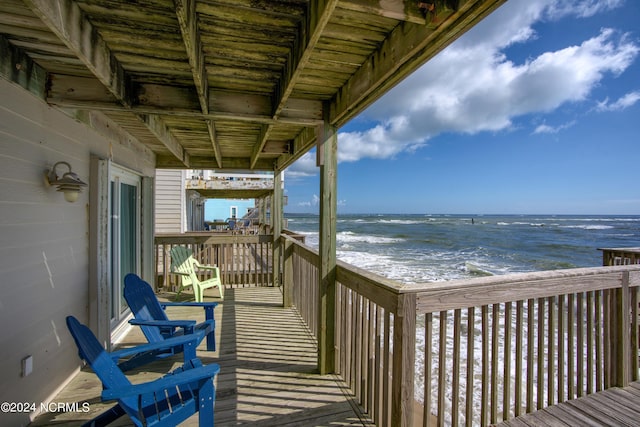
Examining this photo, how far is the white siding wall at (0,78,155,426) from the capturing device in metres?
1.77

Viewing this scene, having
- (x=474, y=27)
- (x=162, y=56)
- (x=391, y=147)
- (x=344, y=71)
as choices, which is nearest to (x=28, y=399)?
(x=162, y=56)

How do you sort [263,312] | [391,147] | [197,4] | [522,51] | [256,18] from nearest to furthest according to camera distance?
[197,4] < [256,18] < [263,312] < [522,51] < [391,147]

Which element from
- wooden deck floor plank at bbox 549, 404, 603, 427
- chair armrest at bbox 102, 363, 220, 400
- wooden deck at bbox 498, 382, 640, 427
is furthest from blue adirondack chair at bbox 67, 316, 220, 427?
wooden deck floor plank at bbox 549, 404, 603, 427

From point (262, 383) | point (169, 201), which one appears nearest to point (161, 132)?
point (262, 383)

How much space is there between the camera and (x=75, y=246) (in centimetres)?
256

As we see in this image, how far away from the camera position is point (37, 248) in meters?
2.04

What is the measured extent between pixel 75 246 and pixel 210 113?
5.32ft

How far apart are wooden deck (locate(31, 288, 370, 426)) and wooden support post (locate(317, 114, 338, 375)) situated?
0.78 feet

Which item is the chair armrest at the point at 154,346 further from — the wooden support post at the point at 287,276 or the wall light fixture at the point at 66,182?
the wooden support post at the point at 287,276

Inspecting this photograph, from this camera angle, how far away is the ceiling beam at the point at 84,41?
1.23 meters

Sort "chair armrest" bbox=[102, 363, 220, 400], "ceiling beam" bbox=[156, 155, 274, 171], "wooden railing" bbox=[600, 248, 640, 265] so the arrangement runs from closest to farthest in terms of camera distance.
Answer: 1. "chair armrest" bbox=[102, 363, 220, 400]
2. "wooden railing" bbox=[600, 248, 640, 265]
3. "ceiling beam" bbox=[156, 155, 274, 171]

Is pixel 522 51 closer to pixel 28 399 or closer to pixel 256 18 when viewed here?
pixel 256 18

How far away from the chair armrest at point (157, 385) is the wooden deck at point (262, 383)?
1.96 feet

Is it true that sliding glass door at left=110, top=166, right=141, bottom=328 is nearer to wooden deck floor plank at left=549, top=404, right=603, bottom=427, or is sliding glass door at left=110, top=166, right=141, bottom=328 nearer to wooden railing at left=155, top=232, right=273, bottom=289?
wooden railing at left=155, top=232, right=273, bottom=289
